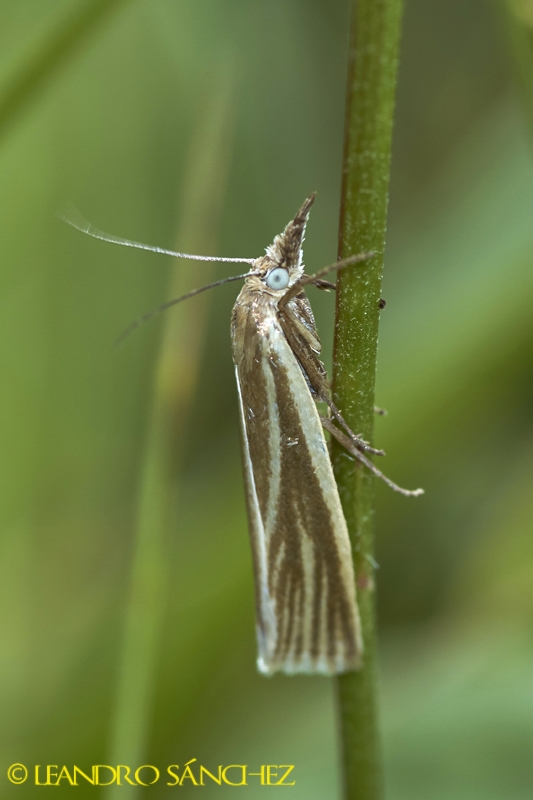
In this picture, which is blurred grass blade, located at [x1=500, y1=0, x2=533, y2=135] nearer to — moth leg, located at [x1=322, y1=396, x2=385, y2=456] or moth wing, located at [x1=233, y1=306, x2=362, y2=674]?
moth wing, located at [x1=233, y1=306, x2=362, y2=674]

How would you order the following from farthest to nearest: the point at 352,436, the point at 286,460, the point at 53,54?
the point at 286,460 < the point at 53,54 < the point at 352,436

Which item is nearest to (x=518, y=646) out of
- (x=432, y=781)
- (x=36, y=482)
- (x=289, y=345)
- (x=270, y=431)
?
(x=432, y=781)

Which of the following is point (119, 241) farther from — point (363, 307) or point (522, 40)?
point (522, 40)

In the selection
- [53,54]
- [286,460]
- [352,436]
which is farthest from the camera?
[286,460]

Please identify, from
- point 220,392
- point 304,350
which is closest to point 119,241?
point 304,350

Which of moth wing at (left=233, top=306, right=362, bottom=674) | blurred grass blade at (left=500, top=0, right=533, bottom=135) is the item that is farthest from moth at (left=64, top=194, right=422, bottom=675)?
blurred grass blade at (left=500, top=0, right=533, bottom=135)

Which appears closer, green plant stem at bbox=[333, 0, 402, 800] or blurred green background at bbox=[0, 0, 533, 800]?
green plant stem at bbox=[333, 0, 402, 800]

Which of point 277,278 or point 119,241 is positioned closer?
point 119,241

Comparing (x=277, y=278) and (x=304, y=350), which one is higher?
(x=277, y=278)

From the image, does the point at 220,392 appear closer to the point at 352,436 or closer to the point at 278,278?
the point at 278,278

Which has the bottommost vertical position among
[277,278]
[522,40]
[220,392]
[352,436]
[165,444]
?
[352,436]
